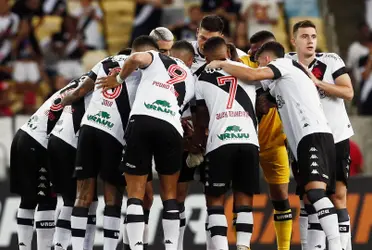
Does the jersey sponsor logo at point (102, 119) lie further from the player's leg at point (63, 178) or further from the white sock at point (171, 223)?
the white sock at point (171, 223)

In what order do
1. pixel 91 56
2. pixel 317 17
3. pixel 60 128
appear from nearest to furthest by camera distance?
pixel 60 128
pixel 91 56
pixel 317 17

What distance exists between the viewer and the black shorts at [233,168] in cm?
1155

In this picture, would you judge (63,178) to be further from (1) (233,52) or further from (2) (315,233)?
(2) (315,233)

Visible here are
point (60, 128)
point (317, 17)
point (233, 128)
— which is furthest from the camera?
point (317, 17)

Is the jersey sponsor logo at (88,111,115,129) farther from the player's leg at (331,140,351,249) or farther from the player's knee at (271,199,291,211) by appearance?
the player's leg at (331,140,351,249)

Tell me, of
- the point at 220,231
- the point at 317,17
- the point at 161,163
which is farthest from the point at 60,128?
the point at 317,17

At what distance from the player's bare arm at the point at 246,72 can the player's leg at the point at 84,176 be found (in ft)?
5.22

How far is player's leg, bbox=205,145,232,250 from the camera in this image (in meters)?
11.6

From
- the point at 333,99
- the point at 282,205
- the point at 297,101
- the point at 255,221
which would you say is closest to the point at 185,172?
the point at 282,205

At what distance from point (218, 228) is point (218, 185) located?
46cm

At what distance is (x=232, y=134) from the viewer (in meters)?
11.5

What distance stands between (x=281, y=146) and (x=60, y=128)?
8.69 ft

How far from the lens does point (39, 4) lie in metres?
20.7

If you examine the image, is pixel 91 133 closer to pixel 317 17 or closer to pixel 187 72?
pixel 187 72
